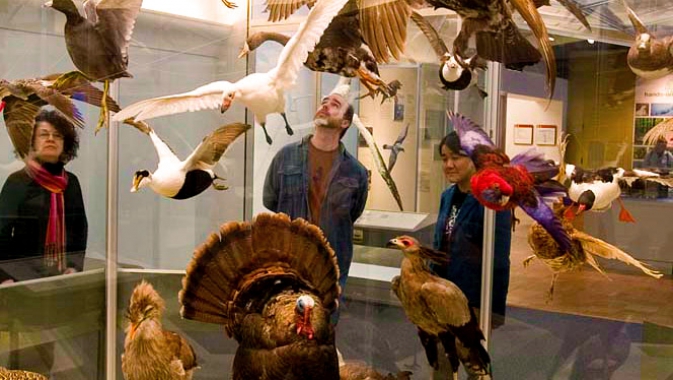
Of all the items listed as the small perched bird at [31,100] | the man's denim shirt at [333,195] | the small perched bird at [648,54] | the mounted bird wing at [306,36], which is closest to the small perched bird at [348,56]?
the mounted bird wing at [306,36]

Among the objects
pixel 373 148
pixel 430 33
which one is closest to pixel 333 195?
pixel 373 148

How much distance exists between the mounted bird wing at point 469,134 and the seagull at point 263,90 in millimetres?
261

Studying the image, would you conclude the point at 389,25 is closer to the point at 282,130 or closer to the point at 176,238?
the point at 282,130

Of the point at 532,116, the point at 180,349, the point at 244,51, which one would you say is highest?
the point at 244,51

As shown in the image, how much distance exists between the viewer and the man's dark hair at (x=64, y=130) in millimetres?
1512

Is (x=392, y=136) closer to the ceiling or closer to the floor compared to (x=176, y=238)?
closer to the ceiling

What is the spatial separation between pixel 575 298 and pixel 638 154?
240mm

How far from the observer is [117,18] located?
1.33 metres

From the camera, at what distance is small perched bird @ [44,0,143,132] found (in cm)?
132

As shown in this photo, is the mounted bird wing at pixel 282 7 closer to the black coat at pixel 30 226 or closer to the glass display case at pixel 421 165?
the glass display case at pixel 421 165

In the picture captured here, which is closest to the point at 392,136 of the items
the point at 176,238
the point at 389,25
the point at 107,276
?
the point at 389,25

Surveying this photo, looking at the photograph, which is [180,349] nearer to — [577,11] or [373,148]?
[373,148]

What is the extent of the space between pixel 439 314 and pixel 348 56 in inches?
17.5

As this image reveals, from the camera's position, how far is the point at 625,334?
1121 millimetres
